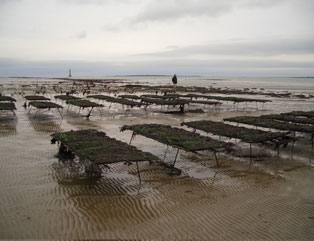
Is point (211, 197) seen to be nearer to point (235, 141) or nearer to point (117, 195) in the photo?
point (117, 195)

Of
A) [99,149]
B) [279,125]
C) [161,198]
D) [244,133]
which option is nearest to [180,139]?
[244,133]

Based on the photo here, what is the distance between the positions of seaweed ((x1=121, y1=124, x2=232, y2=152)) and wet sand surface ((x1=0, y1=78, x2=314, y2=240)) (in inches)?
29.6

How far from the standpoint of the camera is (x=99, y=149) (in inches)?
342

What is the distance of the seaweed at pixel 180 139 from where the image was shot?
9312 millimetres

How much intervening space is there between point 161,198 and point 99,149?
254cm

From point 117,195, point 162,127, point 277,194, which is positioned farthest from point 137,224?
point 162,127

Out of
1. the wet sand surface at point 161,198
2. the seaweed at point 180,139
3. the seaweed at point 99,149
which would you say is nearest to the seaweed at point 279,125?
the wet sand surface at point 161,198

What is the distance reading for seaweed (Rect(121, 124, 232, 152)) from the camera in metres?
9.31

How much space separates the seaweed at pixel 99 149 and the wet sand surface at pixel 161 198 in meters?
0.69

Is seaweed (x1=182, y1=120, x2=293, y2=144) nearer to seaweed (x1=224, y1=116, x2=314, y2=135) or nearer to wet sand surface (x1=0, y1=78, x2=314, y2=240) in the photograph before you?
wet sand surface (x1=0, y1=78, x2=314, y2=240)

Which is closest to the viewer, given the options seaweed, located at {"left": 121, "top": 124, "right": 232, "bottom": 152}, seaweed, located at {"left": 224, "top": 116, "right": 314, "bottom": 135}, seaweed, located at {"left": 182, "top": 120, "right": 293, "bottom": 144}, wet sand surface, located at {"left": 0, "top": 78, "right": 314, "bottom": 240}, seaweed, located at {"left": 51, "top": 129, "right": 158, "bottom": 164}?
wet sand surface, located at {"left": 0, "top": 78, "right": 314, "bottom": 240}

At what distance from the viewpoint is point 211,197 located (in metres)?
7.39

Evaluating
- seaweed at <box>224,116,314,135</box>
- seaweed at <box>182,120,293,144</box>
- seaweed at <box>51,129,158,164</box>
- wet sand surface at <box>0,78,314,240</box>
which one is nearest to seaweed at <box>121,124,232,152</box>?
wet sand surface at <box>0,78,314,240</box>

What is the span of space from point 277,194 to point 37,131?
11683 mm
